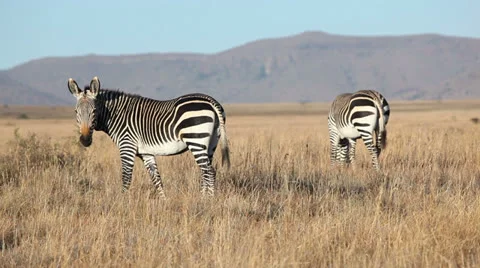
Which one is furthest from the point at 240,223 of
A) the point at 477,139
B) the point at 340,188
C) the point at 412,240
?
the point at 477,139

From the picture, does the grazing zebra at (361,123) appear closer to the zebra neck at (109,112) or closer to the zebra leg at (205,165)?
the zebra leg at (205,165)

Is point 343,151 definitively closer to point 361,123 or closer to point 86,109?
point 361,123

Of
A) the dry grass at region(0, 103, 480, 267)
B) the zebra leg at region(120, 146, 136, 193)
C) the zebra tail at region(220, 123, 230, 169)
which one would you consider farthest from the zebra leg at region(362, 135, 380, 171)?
the zebra leg at region(120, 146, 136, 193)

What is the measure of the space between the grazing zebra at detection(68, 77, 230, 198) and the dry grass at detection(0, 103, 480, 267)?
1.57 feet

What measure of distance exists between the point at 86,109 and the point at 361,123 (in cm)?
593

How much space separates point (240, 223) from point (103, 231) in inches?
59.3

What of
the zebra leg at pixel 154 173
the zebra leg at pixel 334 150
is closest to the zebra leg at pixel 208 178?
the zebra leg at pixel 154 173

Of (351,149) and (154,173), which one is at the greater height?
(154,173)

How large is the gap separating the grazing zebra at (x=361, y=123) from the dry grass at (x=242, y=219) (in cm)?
68

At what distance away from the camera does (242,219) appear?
312 inches

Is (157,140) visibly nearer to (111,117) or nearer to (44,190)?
(111,117)

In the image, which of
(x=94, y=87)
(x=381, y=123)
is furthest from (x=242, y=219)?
(x=381, y=123)

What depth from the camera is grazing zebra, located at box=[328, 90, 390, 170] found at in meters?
13.2

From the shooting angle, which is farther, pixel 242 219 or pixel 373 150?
pixel 373 150
